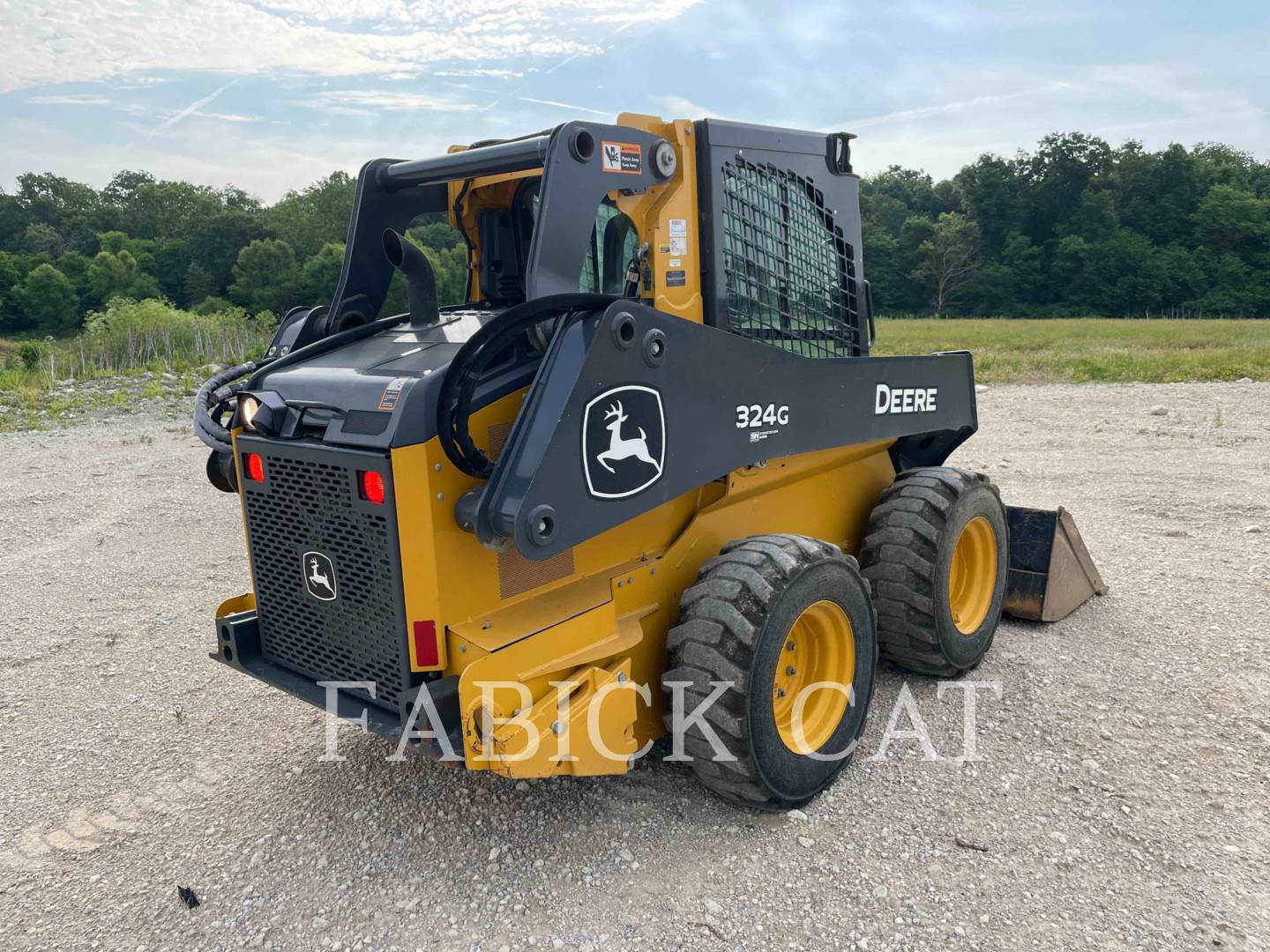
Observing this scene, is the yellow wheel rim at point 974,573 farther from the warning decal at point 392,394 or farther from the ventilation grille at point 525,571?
the warning decal at point 392,394

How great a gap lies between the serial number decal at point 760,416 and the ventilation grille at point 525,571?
0.83 meters

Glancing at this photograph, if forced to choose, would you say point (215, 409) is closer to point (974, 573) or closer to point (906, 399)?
point (906, 399)

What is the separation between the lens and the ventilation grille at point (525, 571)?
3166mm

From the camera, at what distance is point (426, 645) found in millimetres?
3023

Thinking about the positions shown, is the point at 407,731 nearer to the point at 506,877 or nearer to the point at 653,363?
the point at 506,877

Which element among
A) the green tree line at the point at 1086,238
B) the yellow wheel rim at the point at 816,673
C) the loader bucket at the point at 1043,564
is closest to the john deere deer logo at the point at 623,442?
the yellow wheel rim at the point at 816,673

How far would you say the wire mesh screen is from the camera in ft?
12.6

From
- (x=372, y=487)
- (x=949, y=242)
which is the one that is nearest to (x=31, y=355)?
(x=372, y=487)

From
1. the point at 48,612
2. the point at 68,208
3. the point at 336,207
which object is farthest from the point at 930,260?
the point at 48,612

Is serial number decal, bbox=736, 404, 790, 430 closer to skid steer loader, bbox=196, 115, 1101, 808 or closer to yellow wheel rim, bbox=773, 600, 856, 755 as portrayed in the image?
skid steer loader, bbox=196, 115, 1101, 808

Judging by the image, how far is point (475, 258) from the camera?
425 cm

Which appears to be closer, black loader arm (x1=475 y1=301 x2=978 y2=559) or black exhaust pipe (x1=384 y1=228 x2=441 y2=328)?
black loader arm (x1=475 y1=301 x2=978 y2=559)

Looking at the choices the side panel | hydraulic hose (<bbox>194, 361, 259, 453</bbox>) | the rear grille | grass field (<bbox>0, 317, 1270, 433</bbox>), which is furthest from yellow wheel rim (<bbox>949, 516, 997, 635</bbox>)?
grass field (<bbox>0, 317, 1270, 433</bbox>)

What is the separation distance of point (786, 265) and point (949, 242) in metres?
69.8
